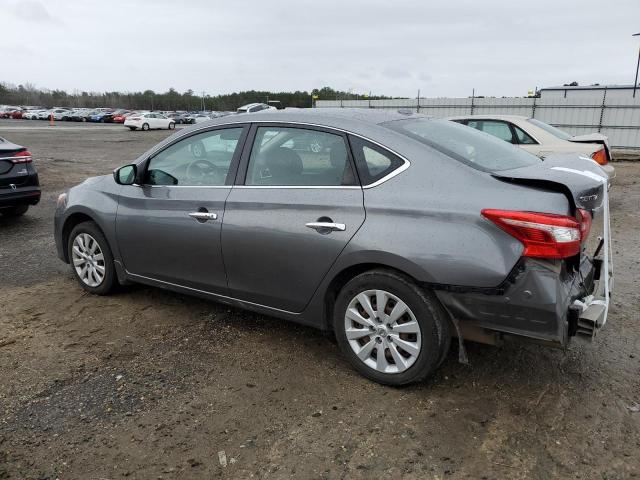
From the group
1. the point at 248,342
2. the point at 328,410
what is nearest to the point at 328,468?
the point at 328,410

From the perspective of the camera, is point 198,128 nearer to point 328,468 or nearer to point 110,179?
point 110,179

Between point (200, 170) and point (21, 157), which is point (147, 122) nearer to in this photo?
point (21, 157)

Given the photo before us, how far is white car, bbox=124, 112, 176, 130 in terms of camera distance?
1635 inches

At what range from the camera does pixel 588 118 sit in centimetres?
1998

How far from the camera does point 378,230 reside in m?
3.04

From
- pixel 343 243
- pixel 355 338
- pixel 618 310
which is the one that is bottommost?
pixel 618 310

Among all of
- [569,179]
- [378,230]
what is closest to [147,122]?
[378,230]

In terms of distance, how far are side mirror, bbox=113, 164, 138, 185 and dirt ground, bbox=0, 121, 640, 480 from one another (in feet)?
3.58

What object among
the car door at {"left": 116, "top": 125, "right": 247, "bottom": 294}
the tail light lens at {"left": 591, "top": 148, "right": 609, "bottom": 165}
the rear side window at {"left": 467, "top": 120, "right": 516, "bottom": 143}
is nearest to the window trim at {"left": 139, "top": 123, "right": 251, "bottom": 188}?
the car door at {"left": 116, "top": 125, "right": 247, "bottom": 294}

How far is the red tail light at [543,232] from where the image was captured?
8.77ft

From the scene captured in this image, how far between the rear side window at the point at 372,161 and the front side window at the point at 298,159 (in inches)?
2.8

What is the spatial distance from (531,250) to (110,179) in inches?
140

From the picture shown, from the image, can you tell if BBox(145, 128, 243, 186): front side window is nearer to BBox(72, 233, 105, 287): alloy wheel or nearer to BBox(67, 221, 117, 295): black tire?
BBox(67, 221, 117, 295): black tire

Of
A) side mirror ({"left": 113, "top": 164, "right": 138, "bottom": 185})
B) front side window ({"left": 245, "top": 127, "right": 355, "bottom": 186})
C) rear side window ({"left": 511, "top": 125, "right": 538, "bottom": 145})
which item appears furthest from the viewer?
rear side window ({"left": 511, "top": 125, "right": 538, "bottom": 145})
